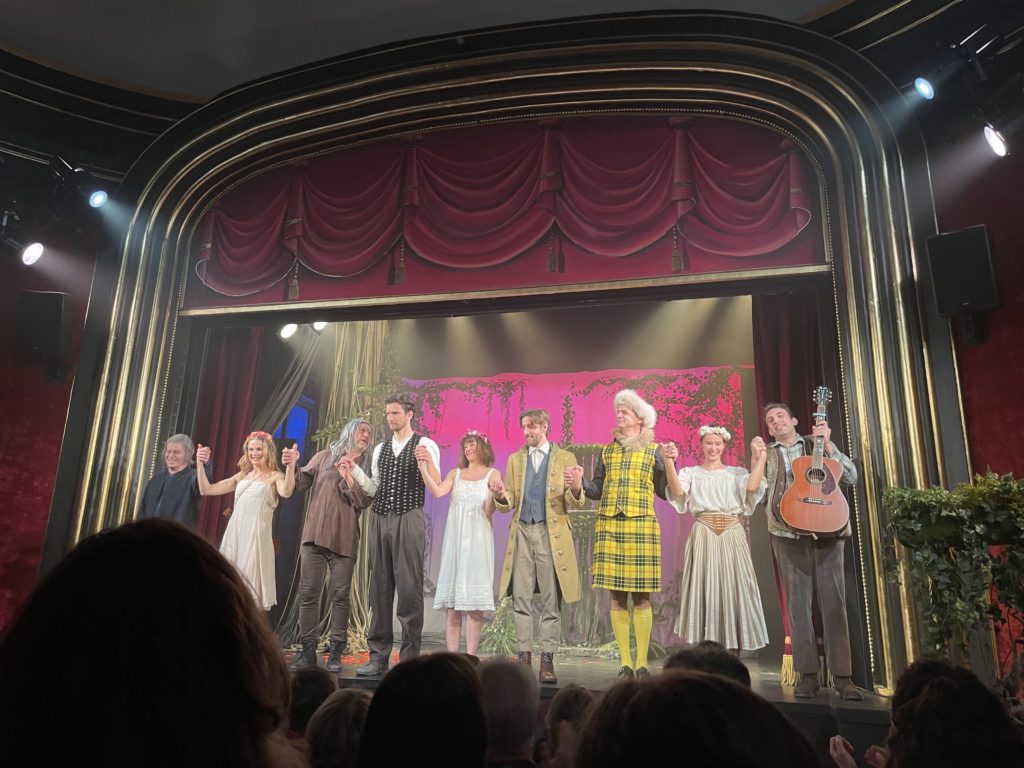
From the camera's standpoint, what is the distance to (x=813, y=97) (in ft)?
18.5

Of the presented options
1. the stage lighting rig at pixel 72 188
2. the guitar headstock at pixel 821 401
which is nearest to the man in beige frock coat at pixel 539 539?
the guitar headstock at pixel 821 401

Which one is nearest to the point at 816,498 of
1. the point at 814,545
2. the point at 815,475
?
the point at 815,475

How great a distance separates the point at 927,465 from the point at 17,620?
492cm

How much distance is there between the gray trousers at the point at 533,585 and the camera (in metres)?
5.05

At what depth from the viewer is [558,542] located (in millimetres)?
5195

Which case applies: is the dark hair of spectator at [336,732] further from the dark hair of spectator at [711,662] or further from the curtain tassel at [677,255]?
the curtain tassel at [677,255]

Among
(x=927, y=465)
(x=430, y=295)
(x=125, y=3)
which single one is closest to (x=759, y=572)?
(x=927, y=465)

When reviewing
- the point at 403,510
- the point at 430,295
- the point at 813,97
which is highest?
the point at 813,97

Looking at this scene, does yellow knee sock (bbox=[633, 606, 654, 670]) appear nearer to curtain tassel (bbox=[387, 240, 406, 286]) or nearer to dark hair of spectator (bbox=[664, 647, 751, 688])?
dark hair of spectator (bbox=[664, 647, 751, 688])

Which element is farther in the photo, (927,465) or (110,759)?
(927,465)

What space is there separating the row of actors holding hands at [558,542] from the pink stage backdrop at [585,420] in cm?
129

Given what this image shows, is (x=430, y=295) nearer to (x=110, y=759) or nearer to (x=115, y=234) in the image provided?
(x=115, y=234)

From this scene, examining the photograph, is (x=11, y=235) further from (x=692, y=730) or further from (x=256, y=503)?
(x=692, y=730)

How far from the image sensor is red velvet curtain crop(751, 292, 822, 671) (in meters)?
5.54
